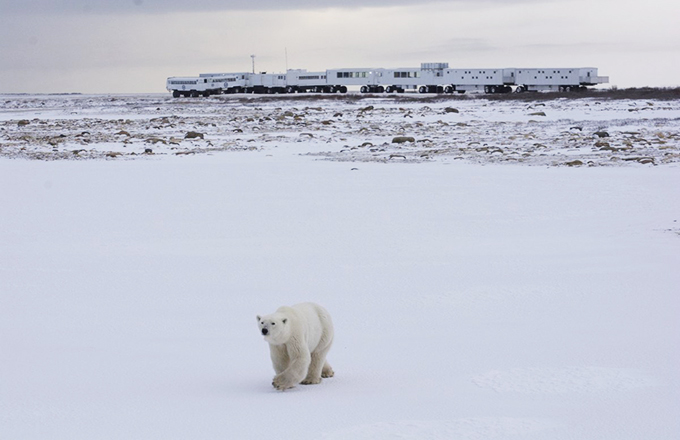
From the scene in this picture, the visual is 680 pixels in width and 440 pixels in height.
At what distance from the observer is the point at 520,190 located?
12.4 meters

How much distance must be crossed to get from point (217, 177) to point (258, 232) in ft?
16.6

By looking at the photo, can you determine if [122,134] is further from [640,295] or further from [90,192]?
[640,295]

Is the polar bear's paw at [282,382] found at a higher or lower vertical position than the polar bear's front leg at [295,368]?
lower

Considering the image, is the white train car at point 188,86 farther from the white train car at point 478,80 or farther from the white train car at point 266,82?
the white train car at point 478,80

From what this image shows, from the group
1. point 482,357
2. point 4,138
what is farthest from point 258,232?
point 4,138

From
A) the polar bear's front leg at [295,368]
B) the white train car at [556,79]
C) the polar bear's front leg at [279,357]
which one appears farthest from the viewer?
the white train car at [556,79]

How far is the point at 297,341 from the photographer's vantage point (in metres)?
4.21

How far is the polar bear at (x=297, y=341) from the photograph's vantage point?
4.05m

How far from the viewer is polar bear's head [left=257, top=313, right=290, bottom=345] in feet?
13.1

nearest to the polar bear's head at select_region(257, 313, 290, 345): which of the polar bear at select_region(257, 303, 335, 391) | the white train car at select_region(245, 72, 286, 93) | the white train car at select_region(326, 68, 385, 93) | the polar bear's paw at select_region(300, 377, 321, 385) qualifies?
the polar bear at select_region(257, 303, 335, 391)

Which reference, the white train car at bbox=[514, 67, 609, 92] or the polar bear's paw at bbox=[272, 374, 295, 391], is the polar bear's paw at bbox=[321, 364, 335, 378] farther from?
the white train car at bbox=[514, 67, 609, 92]

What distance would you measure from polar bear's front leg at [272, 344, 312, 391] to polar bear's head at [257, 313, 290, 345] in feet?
0.42

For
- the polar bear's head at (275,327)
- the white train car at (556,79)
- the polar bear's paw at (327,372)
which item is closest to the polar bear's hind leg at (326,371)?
the polar bear's paw at (327,372)

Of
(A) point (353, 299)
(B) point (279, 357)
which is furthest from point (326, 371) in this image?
(A) point (353, 299)
